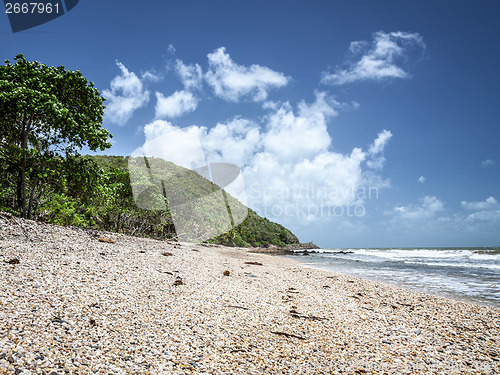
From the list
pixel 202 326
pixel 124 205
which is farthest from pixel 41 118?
pixel 202 326

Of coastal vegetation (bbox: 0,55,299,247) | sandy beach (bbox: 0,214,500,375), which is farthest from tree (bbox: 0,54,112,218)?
sandy beach (bbox: 0,214,500,375)

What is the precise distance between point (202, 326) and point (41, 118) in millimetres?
13175

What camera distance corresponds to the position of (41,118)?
1253 centimetres

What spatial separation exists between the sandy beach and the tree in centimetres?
550

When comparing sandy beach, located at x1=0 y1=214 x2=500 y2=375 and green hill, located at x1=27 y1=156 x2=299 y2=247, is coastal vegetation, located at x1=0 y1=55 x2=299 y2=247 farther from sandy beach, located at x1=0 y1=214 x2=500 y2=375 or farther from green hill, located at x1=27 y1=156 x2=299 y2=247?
sandy beach, located at x1=0 y1=214 x2=500 y2=375

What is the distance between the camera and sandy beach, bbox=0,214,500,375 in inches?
134

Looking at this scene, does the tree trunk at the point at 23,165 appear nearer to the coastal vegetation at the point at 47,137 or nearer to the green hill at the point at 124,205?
the coastal vegetation at the point at 47,137

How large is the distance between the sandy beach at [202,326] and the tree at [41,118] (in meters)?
5.50

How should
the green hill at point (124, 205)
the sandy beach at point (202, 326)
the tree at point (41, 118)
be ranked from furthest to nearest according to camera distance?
the green hill at point (124, 205)
the tree at point (41, 118)
the sandy beach at point (202, 326)

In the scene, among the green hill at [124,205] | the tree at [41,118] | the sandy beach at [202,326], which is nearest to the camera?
the sandy beach at [202,326]

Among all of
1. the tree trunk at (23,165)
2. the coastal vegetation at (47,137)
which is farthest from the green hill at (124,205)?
the tree trunk at (23,165)

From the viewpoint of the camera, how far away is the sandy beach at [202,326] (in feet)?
11.2

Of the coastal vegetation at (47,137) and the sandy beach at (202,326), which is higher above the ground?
the coastal vegetation at (47,137)

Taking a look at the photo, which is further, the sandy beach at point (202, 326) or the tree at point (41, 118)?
the tree at point (41, 118)
